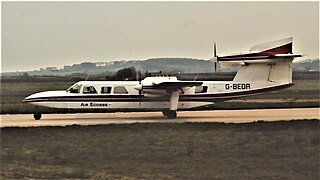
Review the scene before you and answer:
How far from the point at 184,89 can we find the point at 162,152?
36.6 feet

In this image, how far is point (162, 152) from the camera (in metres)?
17.1

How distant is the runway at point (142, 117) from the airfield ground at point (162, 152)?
2.56m

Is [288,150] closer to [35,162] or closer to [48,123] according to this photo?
[35,162]

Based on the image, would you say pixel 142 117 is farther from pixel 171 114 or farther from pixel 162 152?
pixel 162 152

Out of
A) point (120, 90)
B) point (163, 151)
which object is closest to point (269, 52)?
point (120, 90)

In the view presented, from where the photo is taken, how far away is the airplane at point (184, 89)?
27.8 meters

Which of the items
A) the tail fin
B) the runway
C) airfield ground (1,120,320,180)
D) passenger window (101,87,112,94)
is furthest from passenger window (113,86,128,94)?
the tail fin

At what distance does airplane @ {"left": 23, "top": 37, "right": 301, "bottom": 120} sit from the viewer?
27.8 meters

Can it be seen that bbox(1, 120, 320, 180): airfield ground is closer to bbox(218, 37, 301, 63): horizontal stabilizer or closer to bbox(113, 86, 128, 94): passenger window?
bbox(113, 86, 128, 94): passenger window

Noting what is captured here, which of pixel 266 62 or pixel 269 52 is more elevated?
pixel 269 52

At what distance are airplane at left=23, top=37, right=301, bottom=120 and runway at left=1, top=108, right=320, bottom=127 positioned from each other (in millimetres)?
641

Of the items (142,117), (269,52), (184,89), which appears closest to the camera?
(184,89)

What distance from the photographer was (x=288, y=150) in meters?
17.4

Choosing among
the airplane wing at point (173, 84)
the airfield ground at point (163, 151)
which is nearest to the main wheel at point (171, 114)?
the airplane wing at point (173, 84)
